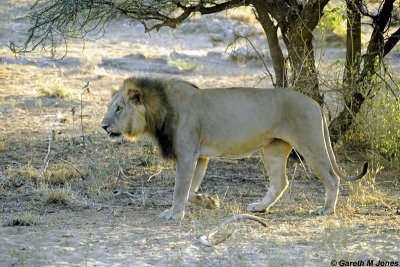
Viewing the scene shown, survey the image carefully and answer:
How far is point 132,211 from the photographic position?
8719mm

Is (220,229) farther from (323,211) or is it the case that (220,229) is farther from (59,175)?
(59,175)

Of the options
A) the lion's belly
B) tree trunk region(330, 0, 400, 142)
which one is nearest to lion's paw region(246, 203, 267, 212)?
the lion's belly

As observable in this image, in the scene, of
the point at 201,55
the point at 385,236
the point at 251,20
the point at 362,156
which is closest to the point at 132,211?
the point at 385,236

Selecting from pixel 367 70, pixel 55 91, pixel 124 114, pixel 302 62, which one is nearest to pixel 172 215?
pixel 124 114

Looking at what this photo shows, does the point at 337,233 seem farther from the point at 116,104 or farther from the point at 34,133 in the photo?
the point at 34,133

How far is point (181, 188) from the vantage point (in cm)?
830

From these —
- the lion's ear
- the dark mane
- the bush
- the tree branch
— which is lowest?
the bush

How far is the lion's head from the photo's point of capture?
8.39 metres

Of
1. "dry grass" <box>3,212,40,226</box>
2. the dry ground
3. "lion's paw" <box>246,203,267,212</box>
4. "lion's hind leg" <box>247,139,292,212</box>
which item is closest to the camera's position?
the dry ground

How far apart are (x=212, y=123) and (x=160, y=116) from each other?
53cm

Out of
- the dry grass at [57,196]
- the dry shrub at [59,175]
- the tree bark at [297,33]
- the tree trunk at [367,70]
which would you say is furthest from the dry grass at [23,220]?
the tree trunk at [367,70]

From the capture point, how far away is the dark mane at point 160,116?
8430 mm

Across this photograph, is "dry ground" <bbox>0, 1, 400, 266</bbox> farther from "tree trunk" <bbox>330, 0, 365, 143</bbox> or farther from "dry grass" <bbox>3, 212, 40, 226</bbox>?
"tree trunk" <bbox>330, 0, 365, 143</bbox>

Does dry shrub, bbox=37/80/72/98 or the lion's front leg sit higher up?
the lion's front leg
